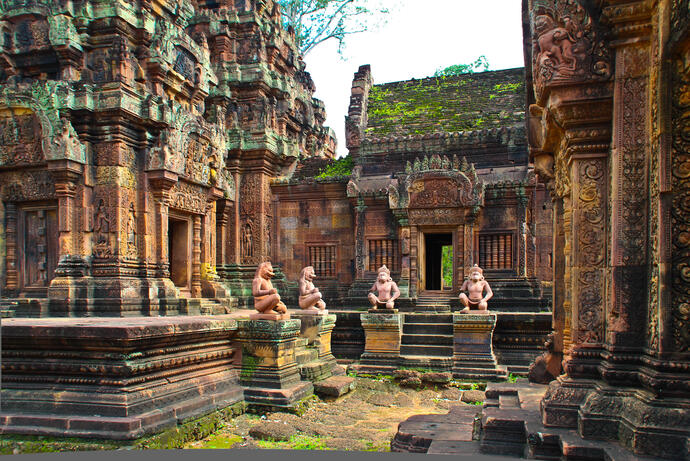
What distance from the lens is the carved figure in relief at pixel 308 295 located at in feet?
34.4

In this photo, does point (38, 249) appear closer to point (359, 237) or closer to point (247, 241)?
point (247, 241)

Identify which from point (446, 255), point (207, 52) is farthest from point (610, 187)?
point (446, 255)

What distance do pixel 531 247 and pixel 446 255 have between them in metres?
18.5

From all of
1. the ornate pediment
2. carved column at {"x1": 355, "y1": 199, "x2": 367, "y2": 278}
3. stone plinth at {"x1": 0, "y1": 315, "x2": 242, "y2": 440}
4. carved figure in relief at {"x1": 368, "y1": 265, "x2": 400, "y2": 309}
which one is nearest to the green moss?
carved column at {"x1": 355, "y1": 199, "x2": 367, "y2": 278}

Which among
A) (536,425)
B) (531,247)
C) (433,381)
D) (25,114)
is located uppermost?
(25,114)

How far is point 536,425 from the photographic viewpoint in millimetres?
4133

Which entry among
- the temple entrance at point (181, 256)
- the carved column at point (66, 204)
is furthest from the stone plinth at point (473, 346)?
the carved column at point (66, 204)

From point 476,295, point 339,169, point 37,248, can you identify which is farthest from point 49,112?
point 476,295

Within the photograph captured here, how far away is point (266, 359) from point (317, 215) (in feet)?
24.0

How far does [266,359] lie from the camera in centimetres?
832

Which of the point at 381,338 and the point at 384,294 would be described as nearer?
the point at 381,338

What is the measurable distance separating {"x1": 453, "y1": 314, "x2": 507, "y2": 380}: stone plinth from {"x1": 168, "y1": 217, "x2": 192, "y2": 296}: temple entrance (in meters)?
5.56

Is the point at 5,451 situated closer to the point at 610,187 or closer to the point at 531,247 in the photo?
the point at 610,187

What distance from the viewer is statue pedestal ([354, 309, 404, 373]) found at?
11.2 meters
